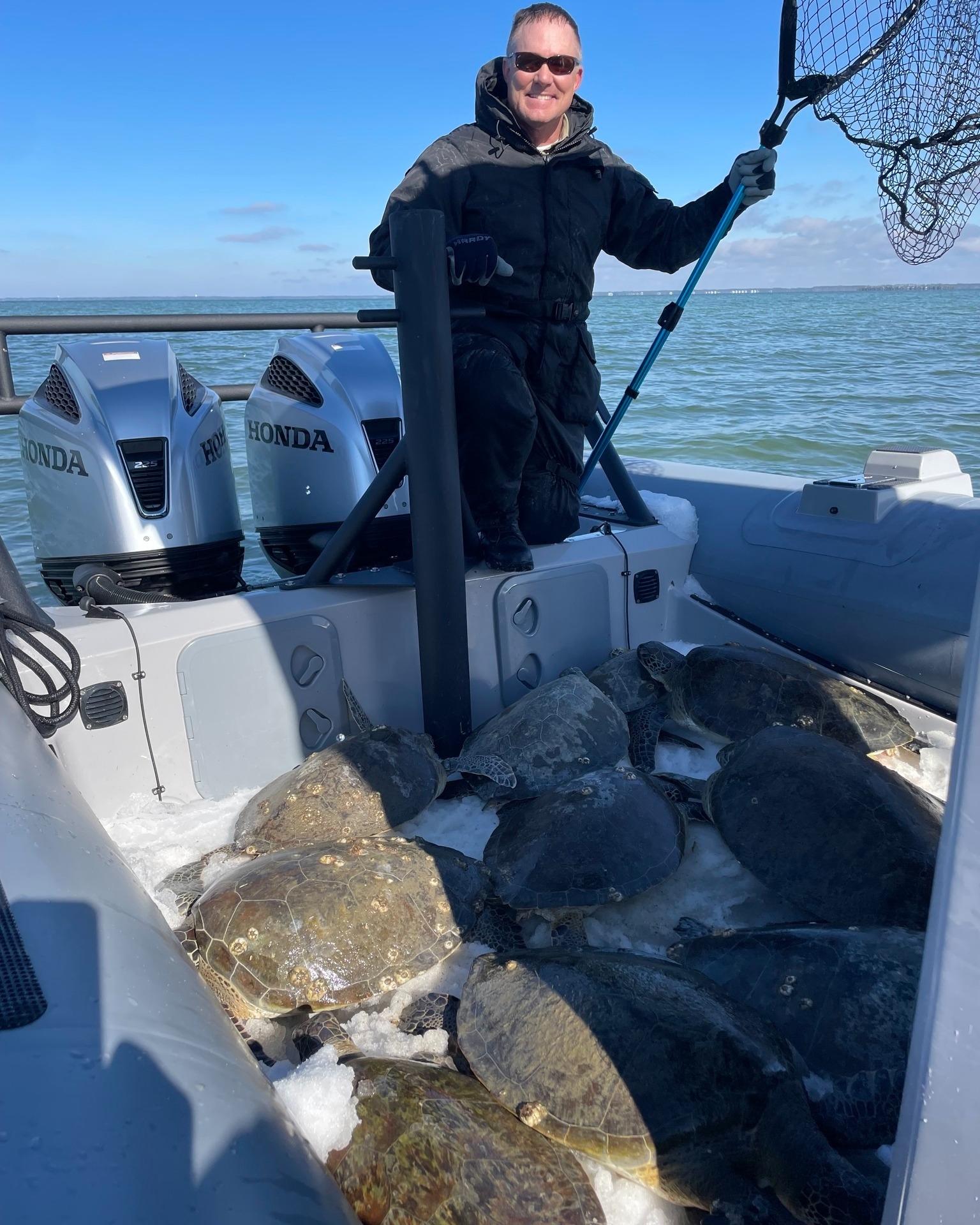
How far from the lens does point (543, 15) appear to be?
2.76m

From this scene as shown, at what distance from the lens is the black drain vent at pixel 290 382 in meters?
3.24

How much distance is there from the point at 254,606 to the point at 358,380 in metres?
1.00

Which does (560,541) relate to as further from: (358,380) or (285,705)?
(285,705)

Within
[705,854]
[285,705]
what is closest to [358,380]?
[285,705]

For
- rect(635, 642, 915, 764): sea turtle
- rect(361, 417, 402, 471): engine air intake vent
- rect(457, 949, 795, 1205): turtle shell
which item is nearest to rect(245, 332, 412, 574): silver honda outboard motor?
rect(361, 417, 402, 471): engine air intake vent

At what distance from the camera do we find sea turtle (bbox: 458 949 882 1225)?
145 cm

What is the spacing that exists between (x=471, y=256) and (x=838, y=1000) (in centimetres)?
206

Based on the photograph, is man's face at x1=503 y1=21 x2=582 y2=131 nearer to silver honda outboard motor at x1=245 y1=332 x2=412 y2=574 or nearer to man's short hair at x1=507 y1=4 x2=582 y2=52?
man's short hair at x1=507 y1=4 x2=582 y2=52

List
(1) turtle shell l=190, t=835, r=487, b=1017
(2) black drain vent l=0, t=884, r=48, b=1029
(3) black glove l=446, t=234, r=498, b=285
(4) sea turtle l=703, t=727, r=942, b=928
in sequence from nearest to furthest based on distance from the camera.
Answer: (2) black drain vent l=0, t=884, r=48, b=1029
(1) turtle shell l=190, t=835, r=487, b=1017
(4) sea turtle l=703, t=727, r=942, b=928
(3) black glove l=446, t=234, r=498, b=285

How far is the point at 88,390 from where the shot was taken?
2887 mm

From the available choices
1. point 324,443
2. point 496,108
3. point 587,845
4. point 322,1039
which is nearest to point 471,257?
point 496,108

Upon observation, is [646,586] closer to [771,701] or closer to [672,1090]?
[771,701]

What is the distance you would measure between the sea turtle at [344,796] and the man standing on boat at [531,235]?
0.77 metres

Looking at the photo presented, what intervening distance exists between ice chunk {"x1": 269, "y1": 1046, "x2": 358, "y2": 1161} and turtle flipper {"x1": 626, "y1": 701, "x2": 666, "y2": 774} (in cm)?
161
